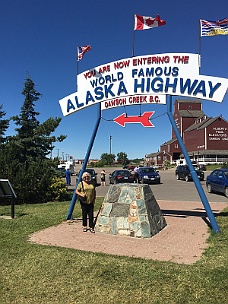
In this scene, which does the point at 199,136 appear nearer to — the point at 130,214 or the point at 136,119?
the point at 136,119

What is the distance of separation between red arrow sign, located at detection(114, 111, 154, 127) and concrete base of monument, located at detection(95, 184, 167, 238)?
186 centimetres

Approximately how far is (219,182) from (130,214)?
34.6ft

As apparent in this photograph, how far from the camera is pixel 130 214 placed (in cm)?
768

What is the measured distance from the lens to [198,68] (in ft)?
26.6

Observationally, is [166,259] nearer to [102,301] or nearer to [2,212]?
[102,301]

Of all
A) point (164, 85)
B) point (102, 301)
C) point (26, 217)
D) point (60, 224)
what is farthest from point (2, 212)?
point (102, 301)

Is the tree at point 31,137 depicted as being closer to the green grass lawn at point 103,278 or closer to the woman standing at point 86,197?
the woman standing at point 86,197

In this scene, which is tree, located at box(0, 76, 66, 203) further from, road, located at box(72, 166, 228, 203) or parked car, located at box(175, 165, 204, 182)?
parked car, located at box(175, 165, 204, 182)

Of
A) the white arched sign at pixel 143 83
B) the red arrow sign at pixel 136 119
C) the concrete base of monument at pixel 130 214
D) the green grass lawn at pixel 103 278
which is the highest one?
the white arched sign at pixel 143 83

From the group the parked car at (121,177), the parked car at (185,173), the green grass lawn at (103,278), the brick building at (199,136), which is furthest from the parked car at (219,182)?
the brick building at (199,136)

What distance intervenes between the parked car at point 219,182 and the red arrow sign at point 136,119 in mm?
8993

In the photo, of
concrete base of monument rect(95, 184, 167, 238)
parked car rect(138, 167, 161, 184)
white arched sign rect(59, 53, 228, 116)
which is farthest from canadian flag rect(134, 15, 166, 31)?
parked car rect(138, 167, 161, 184)

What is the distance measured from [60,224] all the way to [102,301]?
520 cm

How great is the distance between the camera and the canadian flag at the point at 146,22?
877 centimetres
